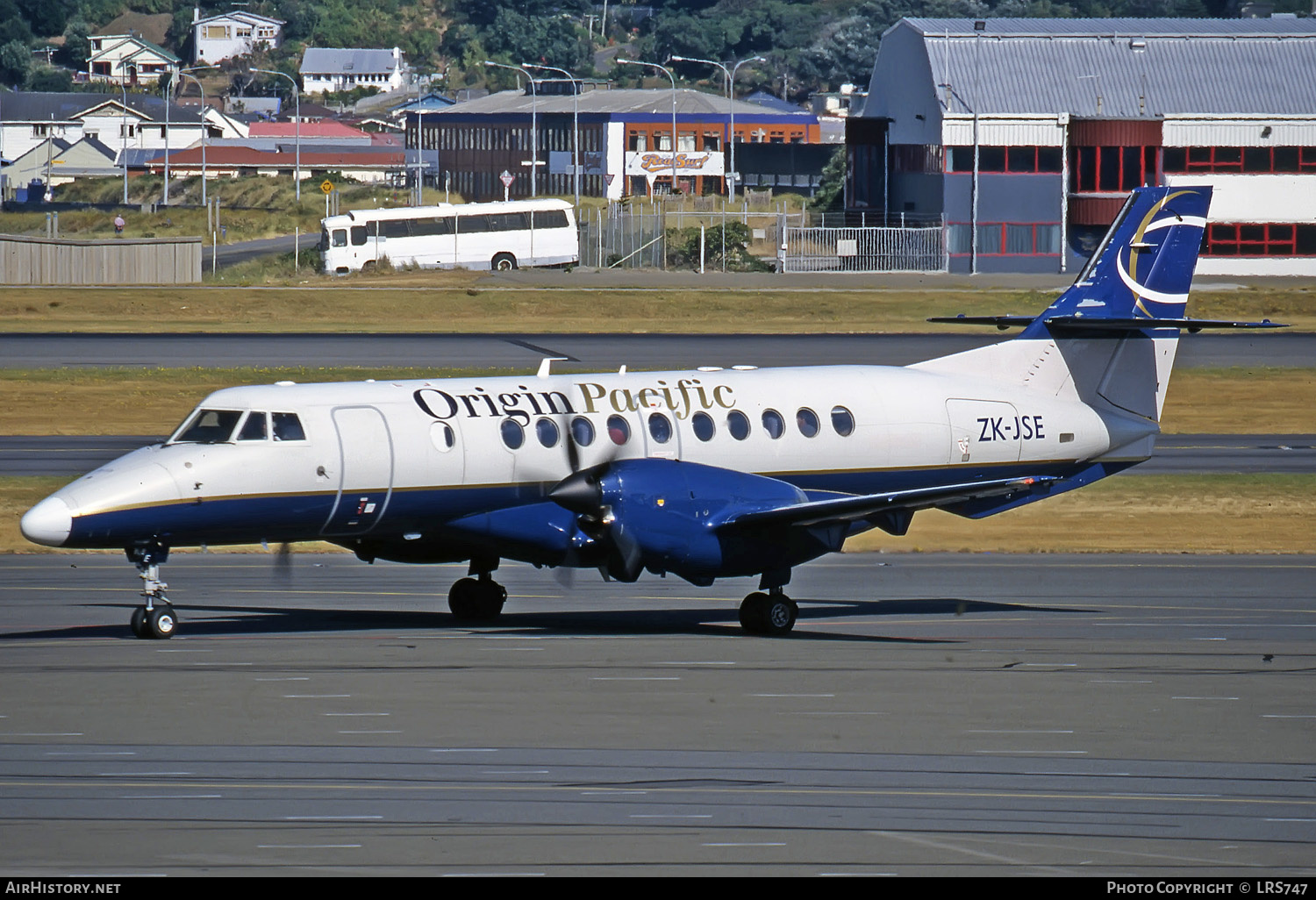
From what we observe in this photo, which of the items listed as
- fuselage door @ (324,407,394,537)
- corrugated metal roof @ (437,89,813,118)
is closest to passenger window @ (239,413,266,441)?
fuselage door @ (324,407,394,537)

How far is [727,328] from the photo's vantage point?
63.6 meters

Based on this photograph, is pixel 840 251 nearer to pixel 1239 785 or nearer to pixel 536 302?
pixel 536 302

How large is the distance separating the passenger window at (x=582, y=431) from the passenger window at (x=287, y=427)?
3.53 metres

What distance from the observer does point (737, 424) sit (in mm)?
23266

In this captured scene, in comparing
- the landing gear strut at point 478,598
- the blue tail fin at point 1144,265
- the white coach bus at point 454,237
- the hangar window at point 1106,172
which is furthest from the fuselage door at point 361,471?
the hangar window at point 1106,172

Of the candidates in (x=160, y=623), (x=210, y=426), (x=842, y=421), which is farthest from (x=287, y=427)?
(x=842, y=421)

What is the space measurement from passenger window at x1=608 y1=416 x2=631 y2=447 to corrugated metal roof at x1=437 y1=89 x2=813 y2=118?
4271 inches

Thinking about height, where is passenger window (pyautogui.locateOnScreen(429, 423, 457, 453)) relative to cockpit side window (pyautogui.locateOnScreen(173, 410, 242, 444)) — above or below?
below

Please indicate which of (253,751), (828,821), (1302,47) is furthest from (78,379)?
(1302,47)

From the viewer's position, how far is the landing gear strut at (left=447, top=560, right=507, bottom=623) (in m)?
22.6

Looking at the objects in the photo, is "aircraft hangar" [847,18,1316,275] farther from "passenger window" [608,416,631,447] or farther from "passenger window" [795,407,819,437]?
"passenger window" [608,416,631,447]

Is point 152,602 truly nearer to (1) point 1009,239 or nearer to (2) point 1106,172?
(1) point 1009,239

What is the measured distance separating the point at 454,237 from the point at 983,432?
60846 millimetres

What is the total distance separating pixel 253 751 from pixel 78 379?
37550 mm
